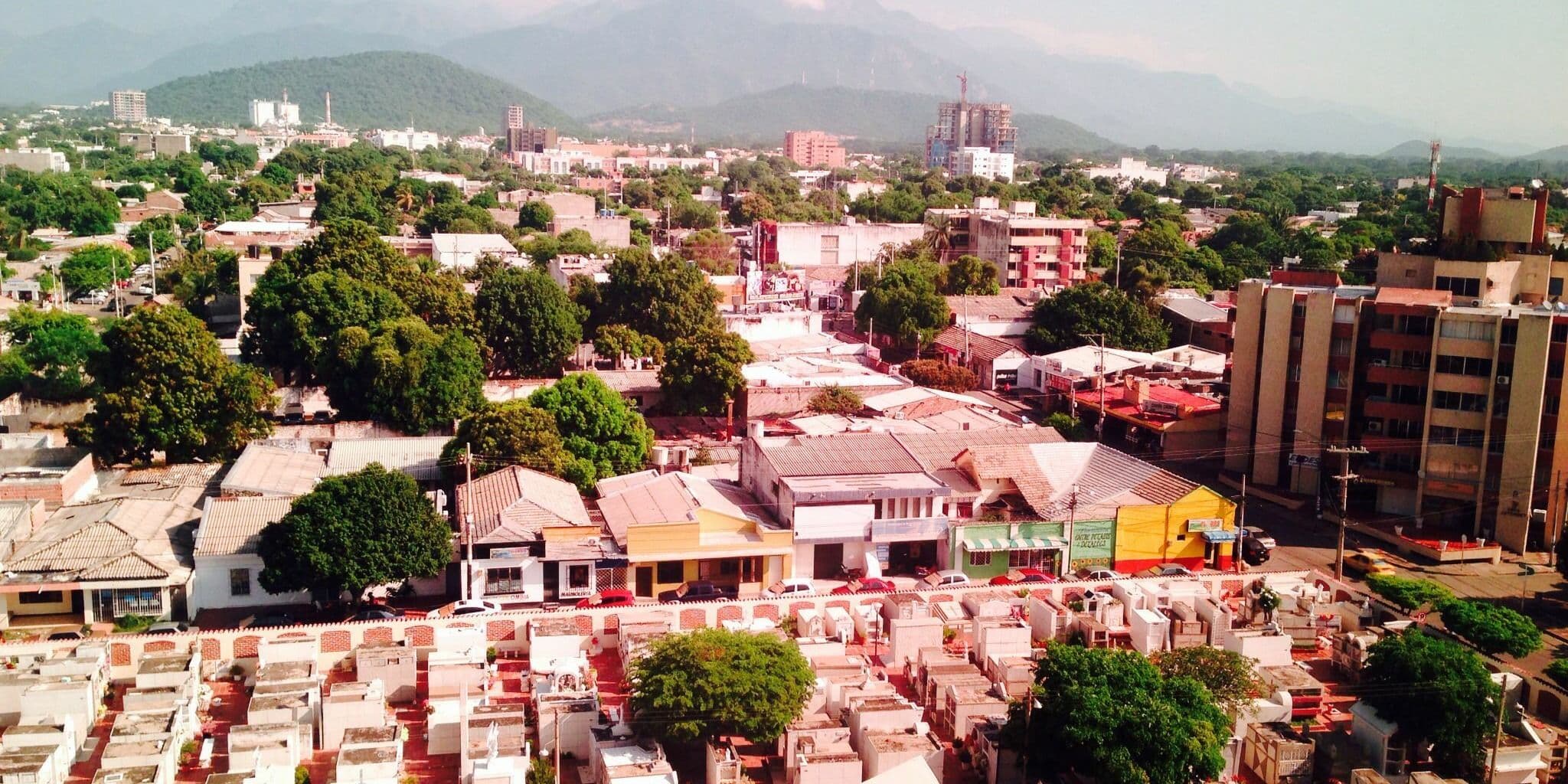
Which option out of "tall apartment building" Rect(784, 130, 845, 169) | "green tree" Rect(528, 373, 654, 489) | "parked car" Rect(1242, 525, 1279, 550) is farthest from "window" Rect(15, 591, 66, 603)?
"tall apartment building" Rect(784, 130, 845, 169)

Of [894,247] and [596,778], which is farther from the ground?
[894,247]

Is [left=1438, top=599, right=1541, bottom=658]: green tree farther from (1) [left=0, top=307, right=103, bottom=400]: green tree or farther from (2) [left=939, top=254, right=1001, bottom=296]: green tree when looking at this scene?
(1) [left=0, top=307, right=103, bottom=400]: green tree

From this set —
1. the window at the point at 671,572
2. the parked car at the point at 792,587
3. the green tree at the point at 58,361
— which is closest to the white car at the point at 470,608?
the window at the point at 671,572

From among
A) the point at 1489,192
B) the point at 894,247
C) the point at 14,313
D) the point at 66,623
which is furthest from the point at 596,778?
the point at 894,247

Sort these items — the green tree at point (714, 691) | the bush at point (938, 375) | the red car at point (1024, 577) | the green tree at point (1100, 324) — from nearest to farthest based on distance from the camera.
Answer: the green tree at point (714, 691), the red car at point (1024, 577), the bush at point (938, 375), the green tree at point (1100, 324)

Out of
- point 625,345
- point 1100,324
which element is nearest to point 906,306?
point 1100,324

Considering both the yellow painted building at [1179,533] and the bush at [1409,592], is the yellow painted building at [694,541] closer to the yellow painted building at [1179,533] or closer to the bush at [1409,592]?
the yellow painted building at [1179,533]

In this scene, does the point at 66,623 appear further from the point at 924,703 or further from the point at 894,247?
the point at 894,247
